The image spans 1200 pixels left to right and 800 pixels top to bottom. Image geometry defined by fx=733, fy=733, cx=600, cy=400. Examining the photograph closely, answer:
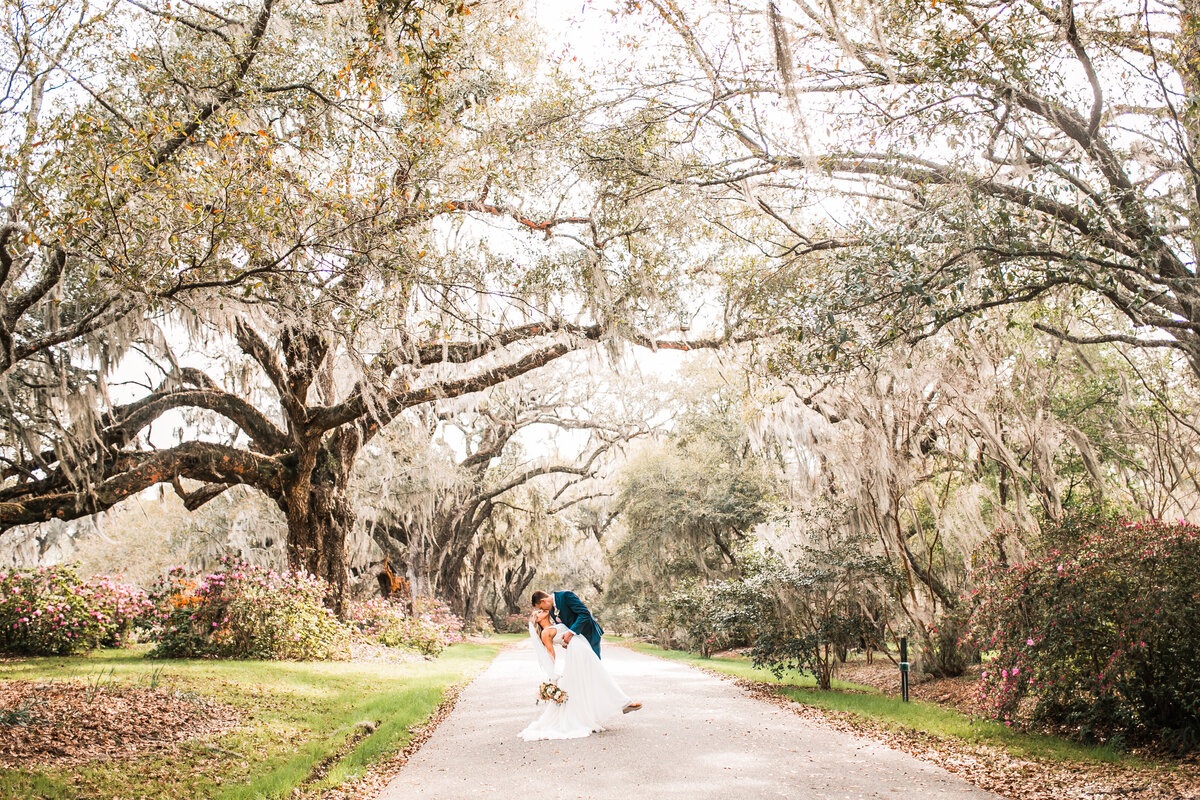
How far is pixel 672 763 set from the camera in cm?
539

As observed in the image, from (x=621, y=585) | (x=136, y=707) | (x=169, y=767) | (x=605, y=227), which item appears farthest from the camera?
(x=621, y=585)

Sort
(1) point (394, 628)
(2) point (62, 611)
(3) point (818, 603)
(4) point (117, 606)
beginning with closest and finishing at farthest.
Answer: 1. (3) point (818, 603)
2. (2) point (62, 611)
3. (4) point (117, 606)
4. (1) point (394, 628)

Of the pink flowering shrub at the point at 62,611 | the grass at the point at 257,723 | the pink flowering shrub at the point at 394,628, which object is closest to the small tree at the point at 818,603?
the grass at the point at 257,723

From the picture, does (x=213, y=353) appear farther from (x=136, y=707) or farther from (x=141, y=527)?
(x=141, y=527)

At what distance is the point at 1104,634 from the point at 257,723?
740 cm

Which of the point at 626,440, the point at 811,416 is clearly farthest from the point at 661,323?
the point at 626,440

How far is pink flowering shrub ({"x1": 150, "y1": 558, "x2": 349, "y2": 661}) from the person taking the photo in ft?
37.1

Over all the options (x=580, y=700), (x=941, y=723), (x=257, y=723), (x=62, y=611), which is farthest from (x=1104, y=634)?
(x=62, y=611)

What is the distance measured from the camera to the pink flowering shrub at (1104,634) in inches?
219

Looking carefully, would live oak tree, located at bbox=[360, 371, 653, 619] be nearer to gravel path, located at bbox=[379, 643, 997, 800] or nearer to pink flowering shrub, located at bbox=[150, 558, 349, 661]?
pink flowering shrub, located at bbox=[150, 558, 349, 661]

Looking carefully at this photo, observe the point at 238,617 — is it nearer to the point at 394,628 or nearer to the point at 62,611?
the point at 62,611

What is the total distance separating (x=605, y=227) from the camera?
10.1m

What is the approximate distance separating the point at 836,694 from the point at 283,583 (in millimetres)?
8958

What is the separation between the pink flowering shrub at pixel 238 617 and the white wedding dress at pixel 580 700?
6763 millimetres
